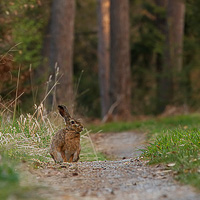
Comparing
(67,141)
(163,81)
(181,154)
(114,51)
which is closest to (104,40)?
(163,81)

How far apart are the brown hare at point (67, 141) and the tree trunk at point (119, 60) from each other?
12433 millimetres

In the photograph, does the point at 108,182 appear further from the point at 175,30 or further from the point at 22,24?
the point at 175,30

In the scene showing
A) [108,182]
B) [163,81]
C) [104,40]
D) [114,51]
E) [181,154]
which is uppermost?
[104,40]

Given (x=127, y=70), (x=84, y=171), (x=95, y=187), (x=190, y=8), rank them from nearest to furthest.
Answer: (x=95, y=187) < (x=84, y=171) < (x=127, y=70) < (x=190, y=8)

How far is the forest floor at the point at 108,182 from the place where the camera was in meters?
5.62

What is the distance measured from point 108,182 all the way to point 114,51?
1453 centimetres

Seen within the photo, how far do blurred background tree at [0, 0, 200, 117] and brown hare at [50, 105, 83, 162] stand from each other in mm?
4475

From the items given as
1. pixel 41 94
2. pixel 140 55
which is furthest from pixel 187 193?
pixel 140 55

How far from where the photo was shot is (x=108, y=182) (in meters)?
6.49

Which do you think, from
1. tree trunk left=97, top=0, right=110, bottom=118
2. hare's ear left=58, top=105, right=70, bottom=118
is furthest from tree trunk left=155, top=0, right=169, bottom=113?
hare's ear left=58, top=105, right=70, bottom=118

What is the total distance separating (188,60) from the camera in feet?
83.9

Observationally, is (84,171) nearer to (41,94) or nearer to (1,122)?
(1,122)

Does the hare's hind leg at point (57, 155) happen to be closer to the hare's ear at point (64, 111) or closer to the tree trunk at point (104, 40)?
the hare's ear at point (64, 111)

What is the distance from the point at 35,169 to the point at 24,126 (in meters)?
2.33
